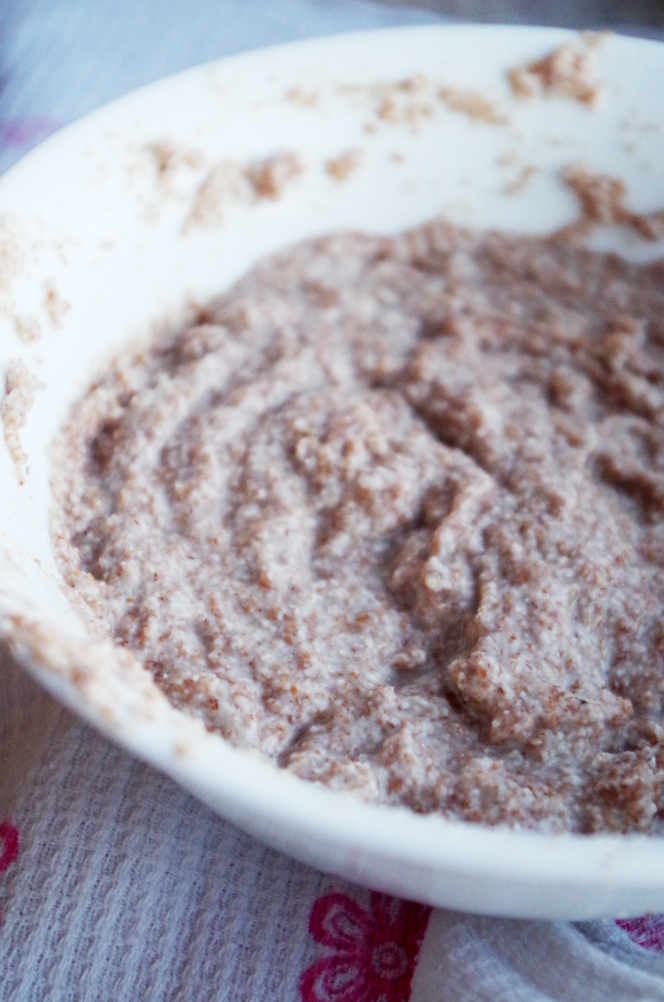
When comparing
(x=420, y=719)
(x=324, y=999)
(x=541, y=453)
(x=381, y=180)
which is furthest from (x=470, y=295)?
(x=324, y=999)

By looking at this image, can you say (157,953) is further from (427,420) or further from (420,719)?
(427,420)

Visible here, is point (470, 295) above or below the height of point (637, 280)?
above

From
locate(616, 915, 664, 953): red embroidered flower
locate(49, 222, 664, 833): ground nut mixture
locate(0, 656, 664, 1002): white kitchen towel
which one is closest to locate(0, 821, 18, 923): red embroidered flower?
locate(0, 656, 664, 1002): white kitchen towel

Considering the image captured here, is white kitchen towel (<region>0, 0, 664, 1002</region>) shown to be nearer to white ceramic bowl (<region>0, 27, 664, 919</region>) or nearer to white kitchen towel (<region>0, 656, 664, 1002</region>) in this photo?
white kitchen towel (<region>0, 656, 664, 1002</region>)

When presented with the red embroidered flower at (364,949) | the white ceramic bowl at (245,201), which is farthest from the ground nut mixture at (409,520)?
the red embroidered flower at (364,949)

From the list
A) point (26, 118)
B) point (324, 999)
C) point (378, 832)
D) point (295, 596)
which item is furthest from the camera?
point (26, 118)

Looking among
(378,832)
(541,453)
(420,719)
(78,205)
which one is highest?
(78,205)

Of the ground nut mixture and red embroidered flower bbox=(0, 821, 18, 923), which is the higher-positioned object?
red embroidered flower bbox=(0, 821, 18, 923)
